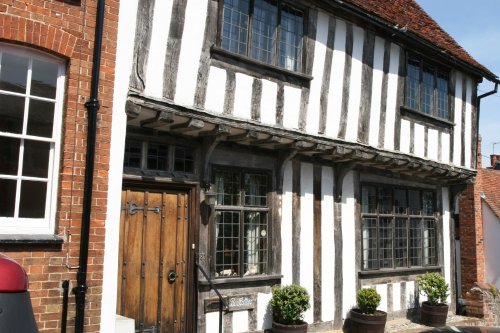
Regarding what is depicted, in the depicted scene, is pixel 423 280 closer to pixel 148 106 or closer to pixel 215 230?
pixel 215 230

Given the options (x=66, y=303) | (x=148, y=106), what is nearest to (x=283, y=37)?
(x=148, y=106)

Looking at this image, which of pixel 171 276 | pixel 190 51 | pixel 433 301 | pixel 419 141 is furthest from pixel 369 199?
pixel 190 51

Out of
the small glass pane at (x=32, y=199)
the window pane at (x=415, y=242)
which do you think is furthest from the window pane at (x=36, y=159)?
the window pane at (x=415, y=242)

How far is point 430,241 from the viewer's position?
1152cm

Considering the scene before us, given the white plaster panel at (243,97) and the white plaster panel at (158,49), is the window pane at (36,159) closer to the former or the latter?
the white plaster panel at (158,49)

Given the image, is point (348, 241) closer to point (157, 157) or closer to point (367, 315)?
point (367, 315)

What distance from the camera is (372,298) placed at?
28.5 feet

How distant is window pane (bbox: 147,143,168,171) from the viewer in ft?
22.5

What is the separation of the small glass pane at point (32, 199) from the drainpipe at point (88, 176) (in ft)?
1.44

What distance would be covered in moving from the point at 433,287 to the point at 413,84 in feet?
14.4

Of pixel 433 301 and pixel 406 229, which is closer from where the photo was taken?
pixel 433 301

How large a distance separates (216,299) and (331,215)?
292 centimetres

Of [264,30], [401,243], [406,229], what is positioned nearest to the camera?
[264,30]

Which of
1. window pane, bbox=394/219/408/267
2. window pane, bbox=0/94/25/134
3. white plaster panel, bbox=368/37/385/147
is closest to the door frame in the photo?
window pane, bbox=0/94/25/134
